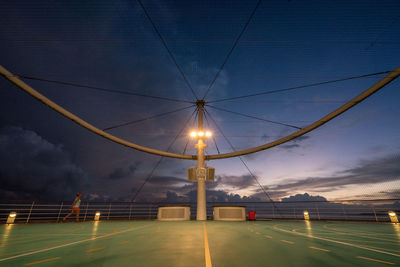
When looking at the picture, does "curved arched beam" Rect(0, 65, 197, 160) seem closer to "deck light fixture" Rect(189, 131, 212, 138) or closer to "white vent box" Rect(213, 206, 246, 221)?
"deck light fixture" Rect(189, 131, 212, 138)

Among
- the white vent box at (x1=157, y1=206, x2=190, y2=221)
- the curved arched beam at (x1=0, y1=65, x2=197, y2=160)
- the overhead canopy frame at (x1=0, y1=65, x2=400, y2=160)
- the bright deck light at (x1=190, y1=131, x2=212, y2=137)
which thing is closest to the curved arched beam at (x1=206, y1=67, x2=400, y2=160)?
the overhead canopy frame at (x1=0, y1=65, x2=400, y2=160)

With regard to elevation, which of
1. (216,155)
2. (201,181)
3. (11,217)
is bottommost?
(11,217)

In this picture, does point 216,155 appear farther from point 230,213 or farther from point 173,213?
point 173,213

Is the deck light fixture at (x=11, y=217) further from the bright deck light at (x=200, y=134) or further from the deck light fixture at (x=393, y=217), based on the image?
the deck light fixture at (x=393, y=217)

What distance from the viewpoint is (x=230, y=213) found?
1334cm

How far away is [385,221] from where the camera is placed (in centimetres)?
1130

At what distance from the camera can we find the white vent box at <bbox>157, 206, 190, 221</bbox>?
13469 mm

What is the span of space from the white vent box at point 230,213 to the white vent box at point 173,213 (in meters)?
2.46

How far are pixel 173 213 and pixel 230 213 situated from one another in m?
4.45

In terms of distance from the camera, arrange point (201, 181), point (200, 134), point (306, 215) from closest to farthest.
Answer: point (306, 215), point (201, 181), point (200, 134)

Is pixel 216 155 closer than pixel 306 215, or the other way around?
pixel 306 215

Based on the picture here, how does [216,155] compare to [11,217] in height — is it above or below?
above

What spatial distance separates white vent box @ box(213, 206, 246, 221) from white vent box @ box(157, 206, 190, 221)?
2461 millimetres

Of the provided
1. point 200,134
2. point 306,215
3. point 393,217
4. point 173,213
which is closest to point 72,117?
point 200,134
